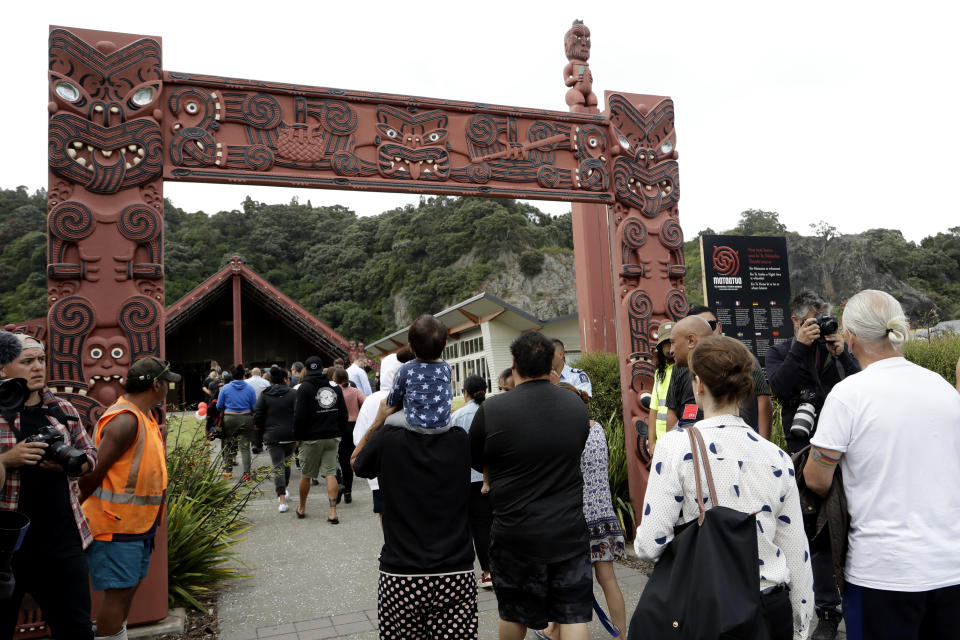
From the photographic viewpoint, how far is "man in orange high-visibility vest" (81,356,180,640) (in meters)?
3.43

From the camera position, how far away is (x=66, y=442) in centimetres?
298

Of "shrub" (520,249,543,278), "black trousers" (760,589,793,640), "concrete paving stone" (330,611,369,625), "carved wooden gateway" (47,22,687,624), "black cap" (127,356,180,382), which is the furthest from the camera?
"shrub" (520,249,543,278)

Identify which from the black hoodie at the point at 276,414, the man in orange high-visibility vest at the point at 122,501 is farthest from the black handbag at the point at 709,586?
the black hoodie at the point at 276,414

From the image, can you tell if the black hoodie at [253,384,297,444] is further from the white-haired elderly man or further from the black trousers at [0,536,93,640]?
the white-haired elderly man

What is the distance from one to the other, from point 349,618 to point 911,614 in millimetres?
3516

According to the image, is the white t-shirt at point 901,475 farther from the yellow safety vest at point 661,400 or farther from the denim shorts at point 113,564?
the denim shorts at point 113,564

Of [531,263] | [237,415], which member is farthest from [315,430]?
[531,263]

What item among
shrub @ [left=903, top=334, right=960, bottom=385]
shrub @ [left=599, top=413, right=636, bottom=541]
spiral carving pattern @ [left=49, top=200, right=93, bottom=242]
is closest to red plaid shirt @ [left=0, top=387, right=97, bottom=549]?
spiral carving pattern @ [left=49, top=200, right=93, bottom=242]

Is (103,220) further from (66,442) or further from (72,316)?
(66,442)

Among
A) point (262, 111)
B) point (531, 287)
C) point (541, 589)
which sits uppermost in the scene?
point (531, 287)

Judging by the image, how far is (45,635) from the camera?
14.5ft

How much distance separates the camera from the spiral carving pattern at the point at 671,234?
6352 mm

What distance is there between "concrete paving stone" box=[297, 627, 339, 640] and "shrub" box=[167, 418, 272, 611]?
3.24ft

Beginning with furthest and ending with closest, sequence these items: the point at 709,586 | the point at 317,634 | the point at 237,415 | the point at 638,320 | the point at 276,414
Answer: the point at 237,415, the point at 276,414, the point at 638,320, the point at 317,634, the point at 709,586
